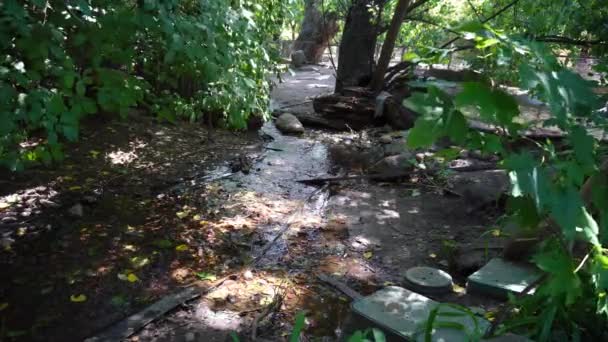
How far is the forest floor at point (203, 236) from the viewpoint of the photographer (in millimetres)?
3288

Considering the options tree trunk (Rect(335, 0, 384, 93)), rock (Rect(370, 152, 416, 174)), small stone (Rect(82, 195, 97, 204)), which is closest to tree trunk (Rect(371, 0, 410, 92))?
tree trunk (Rect(335, 0, 384, 93))

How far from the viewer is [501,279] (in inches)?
129

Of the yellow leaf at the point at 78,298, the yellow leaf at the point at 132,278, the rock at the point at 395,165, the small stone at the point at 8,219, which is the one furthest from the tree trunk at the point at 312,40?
the yellow leaf at the point at 78,298

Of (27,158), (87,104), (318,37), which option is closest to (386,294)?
(87,104)

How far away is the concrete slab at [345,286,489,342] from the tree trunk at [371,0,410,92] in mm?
6650

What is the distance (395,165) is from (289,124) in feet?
9.75

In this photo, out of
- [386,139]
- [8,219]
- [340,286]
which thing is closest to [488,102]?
[340,286]

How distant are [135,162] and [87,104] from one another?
135 inches

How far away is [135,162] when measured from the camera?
5816 mm

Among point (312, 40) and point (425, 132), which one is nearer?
point (425, 132)

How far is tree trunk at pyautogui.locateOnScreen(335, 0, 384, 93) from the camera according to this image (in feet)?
32.5

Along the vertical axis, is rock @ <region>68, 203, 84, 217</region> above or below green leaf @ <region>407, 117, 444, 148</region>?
below

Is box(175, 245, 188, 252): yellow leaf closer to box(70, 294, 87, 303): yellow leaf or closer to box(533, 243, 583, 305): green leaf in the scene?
box(70, 294, 87, 303): yellow leaf

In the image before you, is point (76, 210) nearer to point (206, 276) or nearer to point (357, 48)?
point (206, 276)
